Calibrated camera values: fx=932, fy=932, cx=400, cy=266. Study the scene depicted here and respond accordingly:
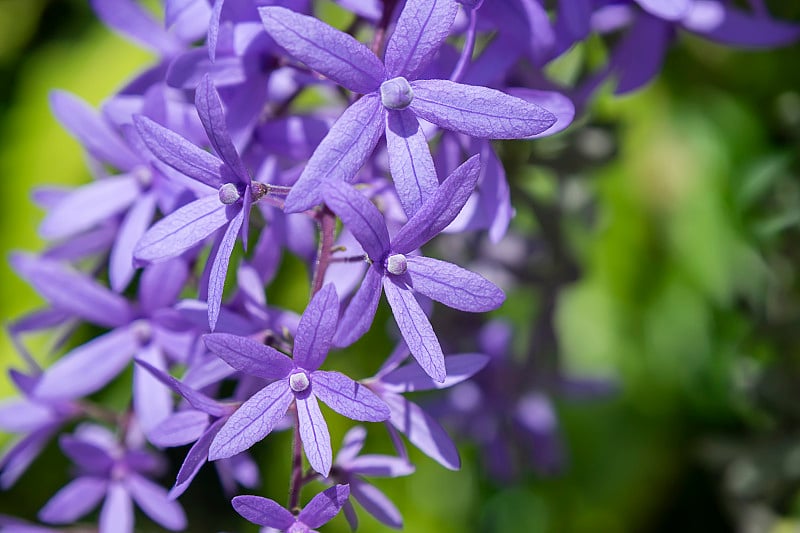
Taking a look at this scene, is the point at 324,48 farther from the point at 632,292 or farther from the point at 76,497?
the point at 632,292

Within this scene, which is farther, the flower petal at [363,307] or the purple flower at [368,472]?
the purple flower at [368,472]

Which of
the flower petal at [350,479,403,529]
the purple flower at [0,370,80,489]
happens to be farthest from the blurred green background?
the flower petal at [350,479,403,529]

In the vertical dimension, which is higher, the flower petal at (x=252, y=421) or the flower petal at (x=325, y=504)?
the flower petal at (x=252, y=421)

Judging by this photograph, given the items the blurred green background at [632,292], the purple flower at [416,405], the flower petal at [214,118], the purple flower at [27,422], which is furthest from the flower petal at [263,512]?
the blurred green background at [632,292]

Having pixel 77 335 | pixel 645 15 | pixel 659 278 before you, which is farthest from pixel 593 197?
pixel 77 335

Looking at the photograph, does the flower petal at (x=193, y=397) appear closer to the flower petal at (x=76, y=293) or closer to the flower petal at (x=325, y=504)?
the flower petal at (x=325, y=504)

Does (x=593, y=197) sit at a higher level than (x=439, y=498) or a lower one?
higher

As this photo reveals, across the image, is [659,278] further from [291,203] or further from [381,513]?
[291,203]

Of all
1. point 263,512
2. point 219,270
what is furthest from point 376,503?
point 219,270
